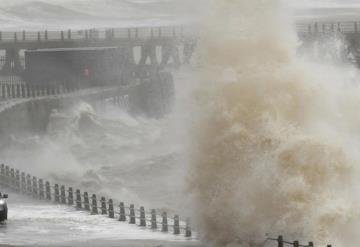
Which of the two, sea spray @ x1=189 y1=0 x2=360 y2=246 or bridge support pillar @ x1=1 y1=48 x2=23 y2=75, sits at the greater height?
sea spray @ x1=189 y1=0 x2=360 y2=246

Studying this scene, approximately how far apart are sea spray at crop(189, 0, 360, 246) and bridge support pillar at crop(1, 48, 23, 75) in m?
53.7

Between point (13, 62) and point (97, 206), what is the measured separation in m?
52.3

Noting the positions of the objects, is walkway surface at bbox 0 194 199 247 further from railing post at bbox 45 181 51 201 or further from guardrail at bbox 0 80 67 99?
guardrail at bbox 0 80 67 99

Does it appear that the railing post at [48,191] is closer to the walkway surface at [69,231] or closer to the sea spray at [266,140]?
the walkway surface at [69,231]

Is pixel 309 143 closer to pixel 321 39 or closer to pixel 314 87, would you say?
pixel 314 87

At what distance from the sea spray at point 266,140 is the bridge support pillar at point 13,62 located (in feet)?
176

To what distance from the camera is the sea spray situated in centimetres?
3253

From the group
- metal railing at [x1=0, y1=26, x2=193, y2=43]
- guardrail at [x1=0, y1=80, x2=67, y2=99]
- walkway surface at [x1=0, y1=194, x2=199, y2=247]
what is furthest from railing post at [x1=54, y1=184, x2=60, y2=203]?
metal railing at [x1=0, y1=26, x2=193, y2=43]

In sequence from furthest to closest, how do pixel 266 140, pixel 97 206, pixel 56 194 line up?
pixel 56 194
pixel 97 206
pixel 266 140

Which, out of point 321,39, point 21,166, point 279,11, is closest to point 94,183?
point 21,166

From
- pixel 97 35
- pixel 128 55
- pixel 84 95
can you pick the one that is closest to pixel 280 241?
pixel 84 95

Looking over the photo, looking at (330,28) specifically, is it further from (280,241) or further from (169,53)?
(280,241)


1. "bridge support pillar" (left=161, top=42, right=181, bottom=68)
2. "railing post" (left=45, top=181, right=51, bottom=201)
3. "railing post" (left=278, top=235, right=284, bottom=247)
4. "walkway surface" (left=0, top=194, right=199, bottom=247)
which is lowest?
"bridge support pillar" (left=161, top=42, right=181, bottom=68)

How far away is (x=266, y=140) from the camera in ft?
111
